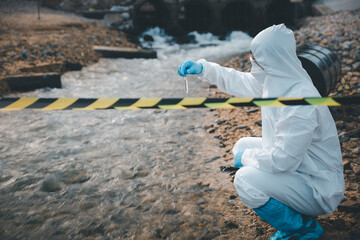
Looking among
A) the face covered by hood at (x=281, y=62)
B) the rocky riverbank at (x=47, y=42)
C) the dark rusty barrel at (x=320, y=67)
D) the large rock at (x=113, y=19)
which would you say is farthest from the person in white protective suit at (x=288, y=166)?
the large rock at (x=113, y=19)

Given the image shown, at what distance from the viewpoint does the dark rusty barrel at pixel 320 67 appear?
420 cm

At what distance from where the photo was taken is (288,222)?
207 centimetres

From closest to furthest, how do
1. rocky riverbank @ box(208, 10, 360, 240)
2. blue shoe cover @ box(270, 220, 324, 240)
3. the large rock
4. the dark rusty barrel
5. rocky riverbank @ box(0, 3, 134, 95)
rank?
1. blue shoe cover @ box(270, 220, 324, 240)
2. rocky riverbank @ box(208, 10, 360, 240)
3. the dark rusty barrel
4. rocky riverbank @ box(0, 3, 134, 95)
5. the large rock

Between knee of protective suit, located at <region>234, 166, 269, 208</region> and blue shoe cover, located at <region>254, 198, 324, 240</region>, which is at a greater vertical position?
knee of protective suit, located at <region>234, 166, 269, 208</region>

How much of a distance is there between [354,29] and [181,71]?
28.7 feet

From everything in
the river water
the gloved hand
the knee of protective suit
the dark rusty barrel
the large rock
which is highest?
the large rock

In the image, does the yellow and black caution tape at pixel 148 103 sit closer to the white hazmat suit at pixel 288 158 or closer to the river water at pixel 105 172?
the white hazmat suit at pixel 288 158

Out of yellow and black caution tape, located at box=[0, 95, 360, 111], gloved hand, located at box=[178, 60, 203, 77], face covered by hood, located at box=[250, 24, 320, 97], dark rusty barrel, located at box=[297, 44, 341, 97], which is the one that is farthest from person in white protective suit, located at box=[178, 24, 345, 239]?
dark rusty barrel, located at box=[297, 44, 341, 97]

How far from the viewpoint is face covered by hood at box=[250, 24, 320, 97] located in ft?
6.61

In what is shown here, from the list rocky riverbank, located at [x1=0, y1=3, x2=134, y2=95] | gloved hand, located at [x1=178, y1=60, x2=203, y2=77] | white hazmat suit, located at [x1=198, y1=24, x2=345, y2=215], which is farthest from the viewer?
rocky riverbank, located at [x1=0, y1=3, x2=134, y2=95]

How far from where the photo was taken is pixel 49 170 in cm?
344

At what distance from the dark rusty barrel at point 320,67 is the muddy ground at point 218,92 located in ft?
1.48

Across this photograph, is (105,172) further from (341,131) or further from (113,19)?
(113,19)

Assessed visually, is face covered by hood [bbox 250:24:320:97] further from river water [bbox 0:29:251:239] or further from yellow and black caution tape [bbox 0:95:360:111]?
river water [bbox 0:29:251:239]
